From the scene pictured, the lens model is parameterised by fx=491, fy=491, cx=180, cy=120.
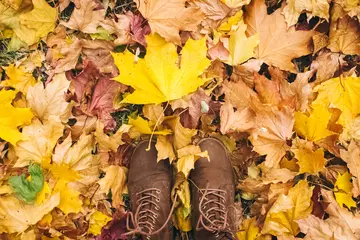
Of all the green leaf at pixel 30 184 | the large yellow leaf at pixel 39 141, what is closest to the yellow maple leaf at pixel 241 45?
the large yellow leaf at pixel 39 141

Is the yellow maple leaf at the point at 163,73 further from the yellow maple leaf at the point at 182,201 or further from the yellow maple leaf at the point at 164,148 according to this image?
the yellow maple leaf at the point at 182,201

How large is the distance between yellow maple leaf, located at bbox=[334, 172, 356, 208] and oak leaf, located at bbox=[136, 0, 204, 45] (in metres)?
0.71

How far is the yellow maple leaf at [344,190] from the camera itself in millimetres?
1608

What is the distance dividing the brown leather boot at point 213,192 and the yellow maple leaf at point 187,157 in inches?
2.4

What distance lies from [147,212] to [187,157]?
239mm

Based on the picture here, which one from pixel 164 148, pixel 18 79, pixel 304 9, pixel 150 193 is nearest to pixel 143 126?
pixel 164 148

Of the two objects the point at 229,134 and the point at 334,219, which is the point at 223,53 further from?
the point at 334,219

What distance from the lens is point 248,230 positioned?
1664 mm

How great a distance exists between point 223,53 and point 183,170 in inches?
16.5

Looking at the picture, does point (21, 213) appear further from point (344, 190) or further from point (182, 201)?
point (344, 190)

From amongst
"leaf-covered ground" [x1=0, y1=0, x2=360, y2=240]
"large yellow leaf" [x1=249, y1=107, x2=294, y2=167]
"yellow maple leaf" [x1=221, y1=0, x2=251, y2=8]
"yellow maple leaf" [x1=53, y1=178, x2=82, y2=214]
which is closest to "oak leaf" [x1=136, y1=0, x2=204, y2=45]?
"leaf-covered ground" [x1=0, y1=0, x2=360, y2=240]

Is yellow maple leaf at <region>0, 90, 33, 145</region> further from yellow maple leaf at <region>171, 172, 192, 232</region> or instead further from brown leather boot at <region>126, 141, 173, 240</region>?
yellow maple leaf at <region>171, 172, 192, 232</region>

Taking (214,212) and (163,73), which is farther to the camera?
(214,212)

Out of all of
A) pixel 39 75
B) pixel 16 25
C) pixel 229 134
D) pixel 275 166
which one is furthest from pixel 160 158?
pixel 16 25
